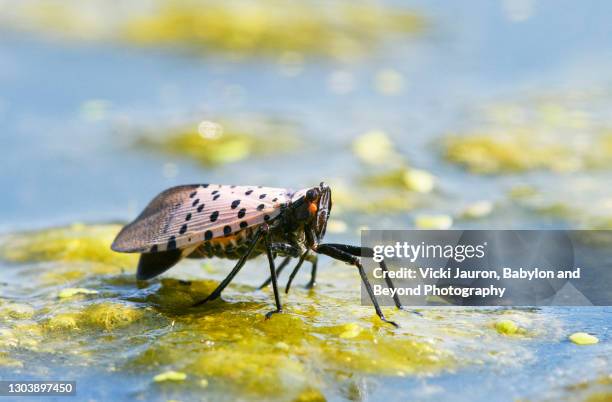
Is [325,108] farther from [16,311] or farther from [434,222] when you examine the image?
[16,311]

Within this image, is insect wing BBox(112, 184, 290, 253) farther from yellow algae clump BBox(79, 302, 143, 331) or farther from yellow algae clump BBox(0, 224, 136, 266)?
yellow algae clump BBox(0, 224, 136, 266)

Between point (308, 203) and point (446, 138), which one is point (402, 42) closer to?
point (446, 138)

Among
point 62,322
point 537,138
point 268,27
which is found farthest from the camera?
point 268,27

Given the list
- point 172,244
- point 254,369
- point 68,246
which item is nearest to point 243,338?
point 254,369

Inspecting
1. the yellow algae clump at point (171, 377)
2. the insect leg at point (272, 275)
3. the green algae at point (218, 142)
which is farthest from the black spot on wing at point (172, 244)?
the green algae at point (218, 142)

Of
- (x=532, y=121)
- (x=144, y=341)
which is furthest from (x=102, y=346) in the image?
(x=532, y=121)
